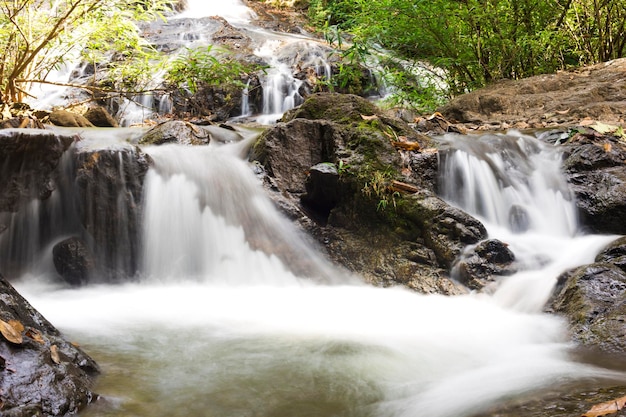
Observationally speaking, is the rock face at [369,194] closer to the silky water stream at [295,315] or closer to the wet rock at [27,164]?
the silky water stream at [295,315]

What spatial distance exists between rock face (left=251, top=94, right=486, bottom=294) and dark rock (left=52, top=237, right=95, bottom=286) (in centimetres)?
202

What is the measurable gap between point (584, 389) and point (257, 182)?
3917 millimetres

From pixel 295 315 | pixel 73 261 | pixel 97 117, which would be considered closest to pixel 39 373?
pixel 295 315

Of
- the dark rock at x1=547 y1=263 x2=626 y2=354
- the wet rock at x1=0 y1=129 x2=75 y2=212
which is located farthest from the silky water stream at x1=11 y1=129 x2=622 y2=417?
the wet rock at x1=0 y1=129 x2=75 y2=212

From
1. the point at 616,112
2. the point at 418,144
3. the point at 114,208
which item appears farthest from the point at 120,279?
the point at 616,112

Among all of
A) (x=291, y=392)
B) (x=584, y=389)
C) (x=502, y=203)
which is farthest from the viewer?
(x=502, y=203)

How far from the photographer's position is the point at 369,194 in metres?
4.73

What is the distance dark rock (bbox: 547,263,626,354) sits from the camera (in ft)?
8.75

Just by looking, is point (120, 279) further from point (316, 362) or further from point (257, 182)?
point (316, 362)

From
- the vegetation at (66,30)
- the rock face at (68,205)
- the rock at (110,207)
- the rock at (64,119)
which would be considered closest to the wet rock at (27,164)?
the rock face at (68,205)

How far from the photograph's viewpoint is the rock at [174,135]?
5999 mm

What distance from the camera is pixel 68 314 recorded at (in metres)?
3.52

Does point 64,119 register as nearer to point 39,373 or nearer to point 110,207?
point 110,207

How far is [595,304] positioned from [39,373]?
312 cm
